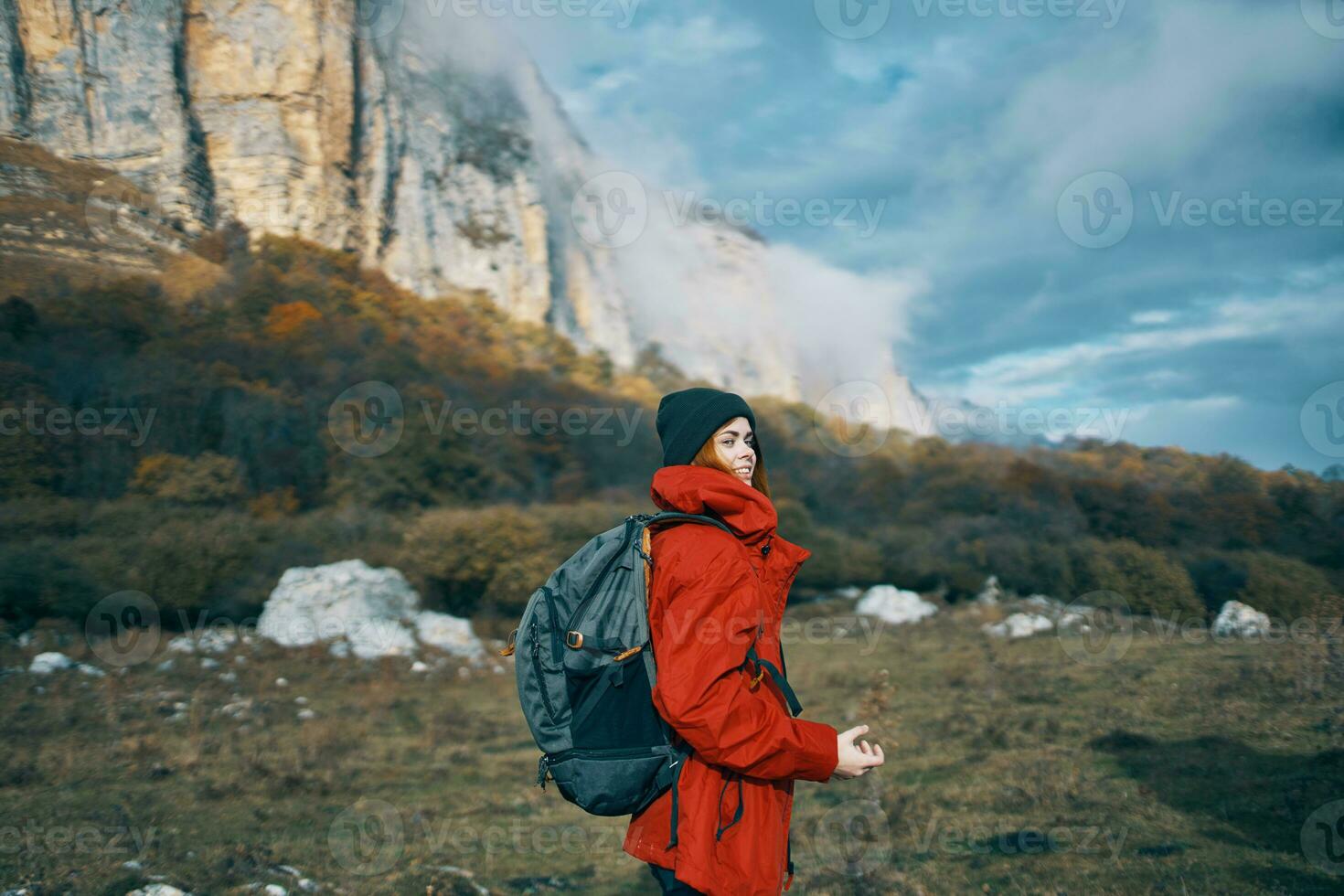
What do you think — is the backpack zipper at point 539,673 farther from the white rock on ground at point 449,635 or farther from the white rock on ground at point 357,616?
the white rock on ground at point 449,635

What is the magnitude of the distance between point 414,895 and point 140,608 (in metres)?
11.4

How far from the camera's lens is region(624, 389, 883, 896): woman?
5.12ft

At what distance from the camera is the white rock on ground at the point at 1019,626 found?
14695 mm

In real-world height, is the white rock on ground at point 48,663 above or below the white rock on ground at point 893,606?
above

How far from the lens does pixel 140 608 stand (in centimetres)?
1314

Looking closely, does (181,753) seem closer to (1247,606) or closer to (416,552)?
(416,552)

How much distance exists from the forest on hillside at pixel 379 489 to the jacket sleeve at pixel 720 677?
547 inches

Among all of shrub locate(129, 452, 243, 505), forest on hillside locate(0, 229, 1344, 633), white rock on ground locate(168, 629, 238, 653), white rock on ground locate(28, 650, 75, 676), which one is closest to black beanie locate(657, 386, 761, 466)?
white rock on ground locate(28, 650, 75, 676)

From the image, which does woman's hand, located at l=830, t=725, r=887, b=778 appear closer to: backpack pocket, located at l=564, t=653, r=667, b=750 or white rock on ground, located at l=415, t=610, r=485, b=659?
backpack pocket, located at l=564, t=653, r=667, b=750

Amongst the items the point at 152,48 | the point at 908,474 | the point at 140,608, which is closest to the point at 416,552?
the point at 140,608

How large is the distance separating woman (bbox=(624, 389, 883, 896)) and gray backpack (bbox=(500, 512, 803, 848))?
0.04 meters

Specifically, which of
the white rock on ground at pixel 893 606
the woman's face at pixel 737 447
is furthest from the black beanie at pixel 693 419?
the white rock on ground at pixel 893 606

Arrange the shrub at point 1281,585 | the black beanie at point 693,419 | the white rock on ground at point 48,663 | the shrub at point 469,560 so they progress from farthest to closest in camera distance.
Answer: the shrub at point 469,560
the shrub at point 1281,585
the white rock on ground at point 48,663
the black beanie at point 693,419

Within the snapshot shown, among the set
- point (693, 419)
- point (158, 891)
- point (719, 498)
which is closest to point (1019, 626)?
point (158, 891)
